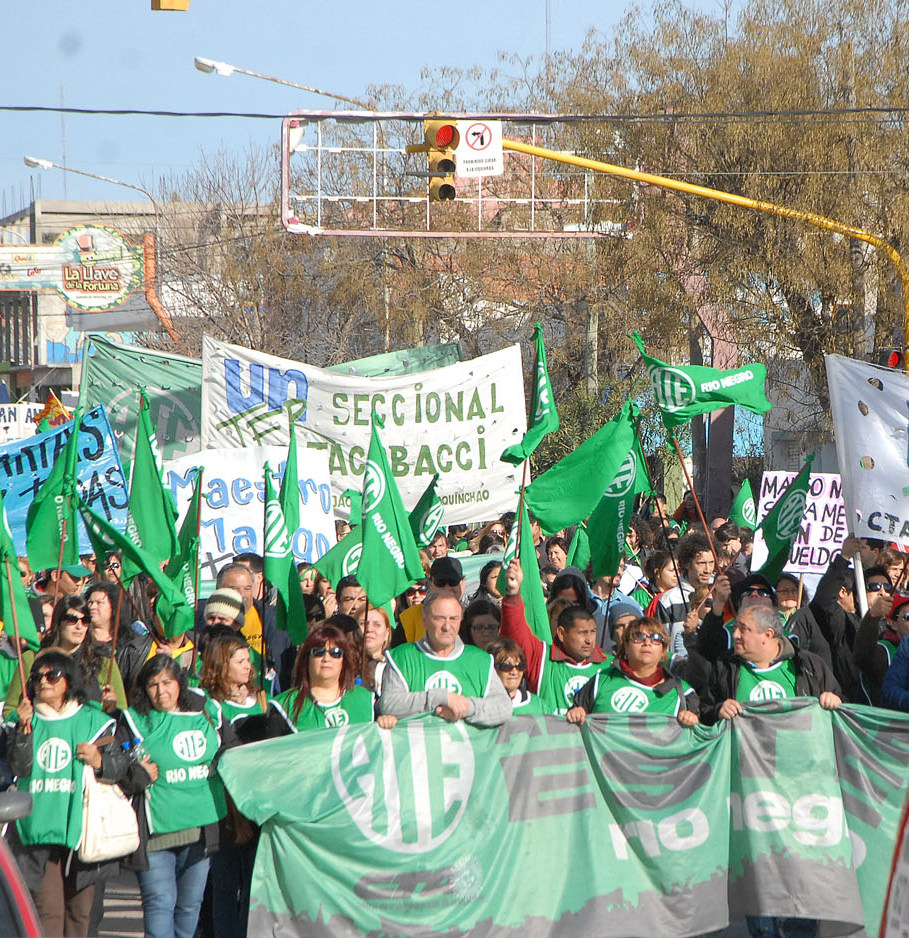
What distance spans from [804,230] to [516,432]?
9.20 metres

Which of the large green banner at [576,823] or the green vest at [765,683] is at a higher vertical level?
the green vest at [765,683]

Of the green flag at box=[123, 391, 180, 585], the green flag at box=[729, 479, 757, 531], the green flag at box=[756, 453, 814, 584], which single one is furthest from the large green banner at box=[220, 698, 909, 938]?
the green flag at box=[729, 479, 757, 531]

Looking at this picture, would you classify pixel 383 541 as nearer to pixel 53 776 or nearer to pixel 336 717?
pixel 336 717

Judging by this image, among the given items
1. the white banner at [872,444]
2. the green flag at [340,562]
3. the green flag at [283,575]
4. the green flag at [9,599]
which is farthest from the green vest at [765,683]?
the green flag at [340,562]

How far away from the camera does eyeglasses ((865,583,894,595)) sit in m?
8.74

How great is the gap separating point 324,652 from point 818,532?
6.07 meters

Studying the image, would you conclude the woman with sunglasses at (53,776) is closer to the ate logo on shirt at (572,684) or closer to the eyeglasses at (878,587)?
the ate logo on shirt at (572,684)

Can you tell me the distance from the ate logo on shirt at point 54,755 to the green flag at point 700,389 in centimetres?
518

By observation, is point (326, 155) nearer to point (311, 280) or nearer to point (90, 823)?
point (311, 280)

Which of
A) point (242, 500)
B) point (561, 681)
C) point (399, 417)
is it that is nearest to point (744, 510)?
point (399, 417)

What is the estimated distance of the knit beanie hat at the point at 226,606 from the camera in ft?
26.3

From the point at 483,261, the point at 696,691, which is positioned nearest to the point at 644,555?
the point at 696,691

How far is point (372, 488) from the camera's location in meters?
8.52

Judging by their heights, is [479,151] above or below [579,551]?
above
